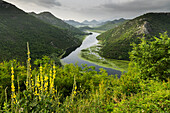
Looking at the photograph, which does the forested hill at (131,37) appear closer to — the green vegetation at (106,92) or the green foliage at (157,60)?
the green foliage at (157,60)

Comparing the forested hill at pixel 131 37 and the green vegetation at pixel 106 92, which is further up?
the forested hill at pixel 131 37

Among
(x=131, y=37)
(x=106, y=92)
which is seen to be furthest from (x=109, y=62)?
(x=106, y=92)

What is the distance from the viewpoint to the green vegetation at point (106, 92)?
313 centimetres

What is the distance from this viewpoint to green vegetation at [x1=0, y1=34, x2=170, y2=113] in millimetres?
3133

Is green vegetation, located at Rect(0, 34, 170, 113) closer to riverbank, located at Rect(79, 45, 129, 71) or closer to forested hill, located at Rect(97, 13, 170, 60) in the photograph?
forested hill, located at Rect(97, 13, 170, 60)

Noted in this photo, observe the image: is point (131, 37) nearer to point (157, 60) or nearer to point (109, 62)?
point (109, 62)

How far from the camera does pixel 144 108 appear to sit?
152 inches

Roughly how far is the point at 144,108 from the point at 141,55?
298 inches

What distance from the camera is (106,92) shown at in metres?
6.19

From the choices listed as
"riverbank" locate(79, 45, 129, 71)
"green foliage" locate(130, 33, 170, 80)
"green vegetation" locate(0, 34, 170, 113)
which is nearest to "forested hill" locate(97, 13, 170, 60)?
"riverbank" locate(79, 45, 129, 71)

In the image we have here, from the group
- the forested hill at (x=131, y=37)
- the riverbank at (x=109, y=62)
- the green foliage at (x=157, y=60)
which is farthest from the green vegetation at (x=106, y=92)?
the riverbank at (x=109, y=62)

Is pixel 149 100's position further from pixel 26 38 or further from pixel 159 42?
pixel 26 38

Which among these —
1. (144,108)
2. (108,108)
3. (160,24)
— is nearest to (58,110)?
(108,108)

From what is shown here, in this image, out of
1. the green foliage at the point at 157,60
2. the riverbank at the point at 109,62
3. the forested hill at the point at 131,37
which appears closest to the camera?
the green foliage at the point at 157,60
